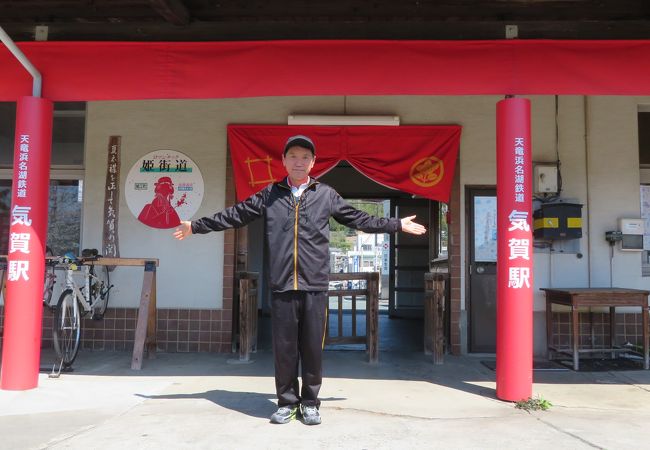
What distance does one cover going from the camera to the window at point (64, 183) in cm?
727

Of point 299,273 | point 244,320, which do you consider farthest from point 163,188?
point 299,273

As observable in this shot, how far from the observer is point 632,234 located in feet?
22.7

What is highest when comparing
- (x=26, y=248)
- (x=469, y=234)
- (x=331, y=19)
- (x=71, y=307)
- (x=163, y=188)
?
(x=331, y=19)

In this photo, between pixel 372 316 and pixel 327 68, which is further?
pixel 372 316

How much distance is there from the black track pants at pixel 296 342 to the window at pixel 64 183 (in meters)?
4.25

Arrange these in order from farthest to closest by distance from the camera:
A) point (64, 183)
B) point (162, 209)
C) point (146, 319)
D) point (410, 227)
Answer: point (64, 183) < point (162, 209) < point (146, 319) < point (410, 227)

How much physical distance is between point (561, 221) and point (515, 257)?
2.30m

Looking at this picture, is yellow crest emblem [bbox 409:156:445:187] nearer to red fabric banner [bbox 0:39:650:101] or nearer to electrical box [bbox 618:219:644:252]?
red fabric banner [bbox 0:39:650:101]

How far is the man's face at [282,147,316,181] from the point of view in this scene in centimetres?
427

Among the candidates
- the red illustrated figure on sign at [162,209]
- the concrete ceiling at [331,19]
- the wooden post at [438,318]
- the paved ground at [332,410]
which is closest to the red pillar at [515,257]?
the paved ground at [332,410]

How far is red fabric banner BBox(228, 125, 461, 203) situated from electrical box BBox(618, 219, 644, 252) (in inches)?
92.2

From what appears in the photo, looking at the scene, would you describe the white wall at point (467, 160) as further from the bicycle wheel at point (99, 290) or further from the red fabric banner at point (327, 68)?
the red fabric banner at point (327, 68)

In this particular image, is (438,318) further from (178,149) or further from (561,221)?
(178,149)

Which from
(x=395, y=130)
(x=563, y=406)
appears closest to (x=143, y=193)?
(x=395, y=130)
